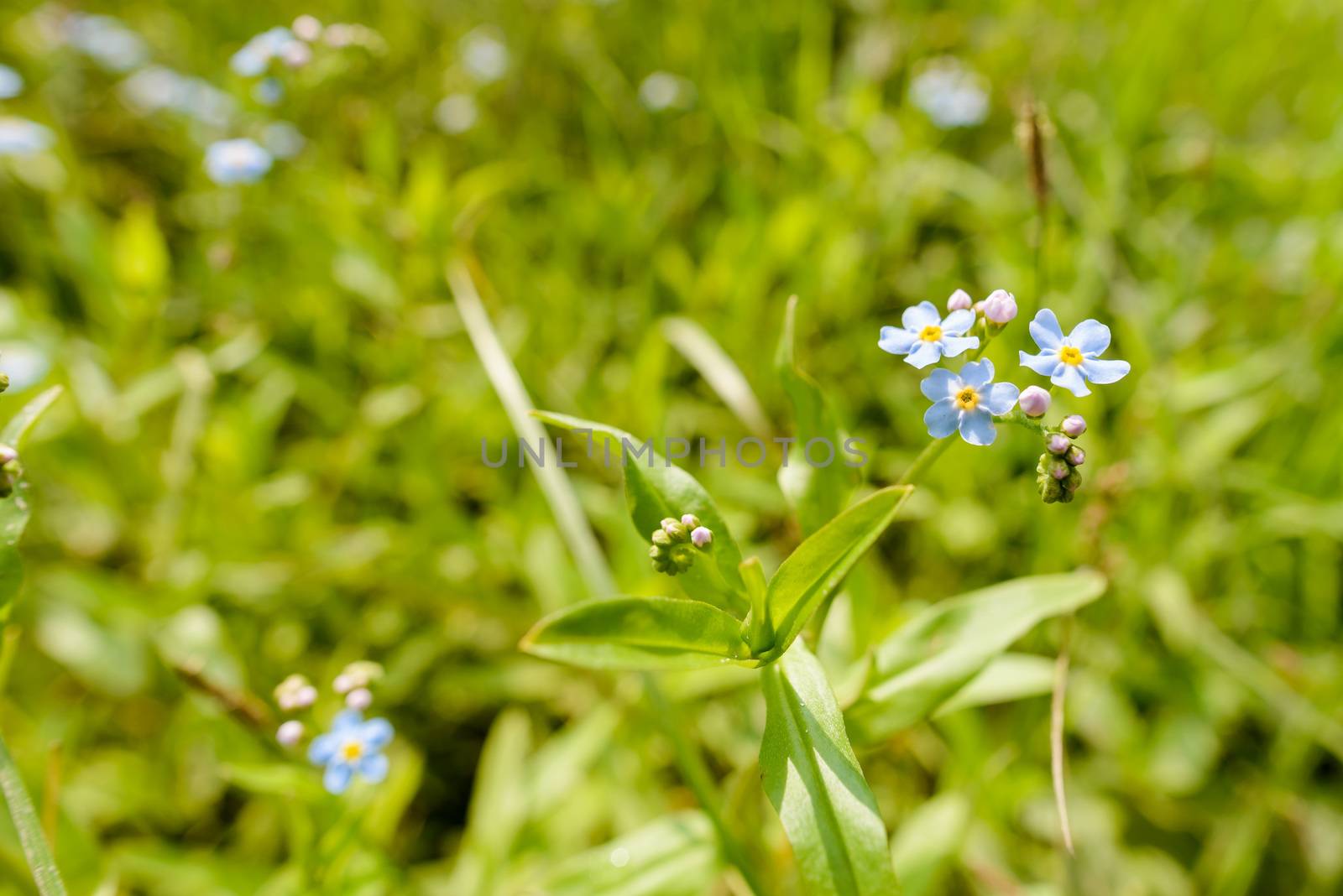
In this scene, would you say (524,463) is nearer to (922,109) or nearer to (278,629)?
(278,629)

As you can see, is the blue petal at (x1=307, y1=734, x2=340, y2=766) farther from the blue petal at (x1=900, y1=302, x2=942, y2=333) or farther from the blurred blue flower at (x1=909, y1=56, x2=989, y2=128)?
the blurred blue flower at (x1=909, y1=56, x2=989, y2=128)

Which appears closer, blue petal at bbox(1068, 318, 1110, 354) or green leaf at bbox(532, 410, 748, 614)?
blue petal at bbox(1068, 318, 1110, 354)

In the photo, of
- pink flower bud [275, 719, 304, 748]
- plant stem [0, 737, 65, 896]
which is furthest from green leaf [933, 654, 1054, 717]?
plant stem [0, 737, 65, 896]

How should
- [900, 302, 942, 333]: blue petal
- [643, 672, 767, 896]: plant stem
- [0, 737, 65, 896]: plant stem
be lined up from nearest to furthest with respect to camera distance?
1. [0, 737, 65, 896]: plant stem
2. [900, 302, 942, 333]: blue petal
3. [643, 672, 767, 896]: plant stem

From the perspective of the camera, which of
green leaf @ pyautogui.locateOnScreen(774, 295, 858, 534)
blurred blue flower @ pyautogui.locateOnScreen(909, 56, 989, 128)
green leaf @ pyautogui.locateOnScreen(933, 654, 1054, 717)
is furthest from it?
blurred blue flower @ pyautogui.locateOnScreen(909, 56, 989, 128)

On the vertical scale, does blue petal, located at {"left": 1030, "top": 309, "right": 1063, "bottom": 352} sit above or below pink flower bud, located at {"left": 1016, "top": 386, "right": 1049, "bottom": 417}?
above

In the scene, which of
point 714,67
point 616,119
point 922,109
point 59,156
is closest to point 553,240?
→ point 616,119

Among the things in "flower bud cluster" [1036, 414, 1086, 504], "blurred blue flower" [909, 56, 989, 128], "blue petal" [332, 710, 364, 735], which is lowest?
"blue petal" [332, 710, 364, 735]
